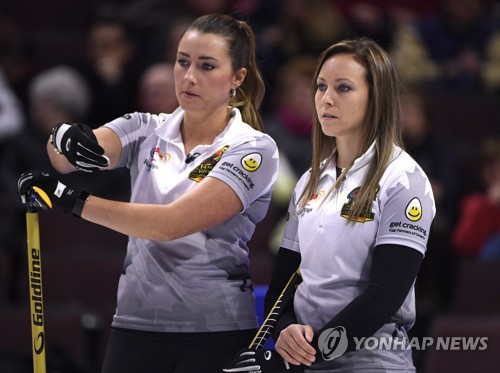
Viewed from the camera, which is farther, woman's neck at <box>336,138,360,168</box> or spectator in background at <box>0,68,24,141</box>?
spectator in background at <box>0,68,24,141</box>

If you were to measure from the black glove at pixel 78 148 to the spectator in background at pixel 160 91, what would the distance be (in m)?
3.56

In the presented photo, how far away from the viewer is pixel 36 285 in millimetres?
3729

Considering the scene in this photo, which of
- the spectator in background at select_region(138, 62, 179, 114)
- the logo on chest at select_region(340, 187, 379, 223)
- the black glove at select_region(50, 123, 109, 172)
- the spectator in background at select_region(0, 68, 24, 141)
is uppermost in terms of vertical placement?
the spectator in background at select_region(138, 62, 179, 114)

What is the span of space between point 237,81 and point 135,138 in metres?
0.44

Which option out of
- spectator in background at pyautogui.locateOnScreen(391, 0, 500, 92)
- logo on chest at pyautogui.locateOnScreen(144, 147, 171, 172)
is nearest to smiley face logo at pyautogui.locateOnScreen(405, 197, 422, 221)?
logo on chest at pyautogui.locateOnScreen(144, 147, 171, 172)

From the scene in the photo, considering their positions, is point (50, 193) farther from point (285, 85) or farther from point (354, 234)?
point (285, 85)

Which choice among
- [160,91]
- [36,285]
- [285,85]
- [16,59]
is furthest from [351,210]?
[16,59]

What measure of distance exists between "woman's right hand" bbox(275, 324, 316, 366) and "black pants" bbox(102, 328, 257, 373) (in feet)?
1.10

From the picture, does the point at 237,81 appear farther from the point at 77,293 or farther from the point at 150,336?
the point at 77,293

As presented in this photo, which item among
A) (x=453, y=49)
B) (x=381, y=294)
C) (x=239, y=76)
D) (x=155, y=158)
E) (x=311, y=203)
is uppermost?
(x=453, y=49)

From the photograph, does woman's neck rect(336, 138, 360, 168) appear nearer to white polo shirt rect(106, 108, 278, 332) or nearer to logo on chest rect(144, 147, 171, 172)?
white polo shirt rect(106, 108, 278, 332)

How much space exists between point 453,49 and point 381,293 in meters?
6.00

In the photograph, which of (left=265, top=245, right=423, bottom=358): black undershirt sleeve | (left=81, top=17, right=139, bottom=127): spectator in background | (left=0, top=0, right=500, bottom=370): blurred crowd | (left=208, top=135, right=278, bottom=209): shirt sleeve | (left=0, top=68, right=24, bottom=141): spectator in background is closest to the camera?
(left=265, top=245, right=423, bottom=358): black undershirt sleeve

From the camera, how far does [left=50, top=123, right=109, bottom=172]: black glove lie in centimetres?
353
